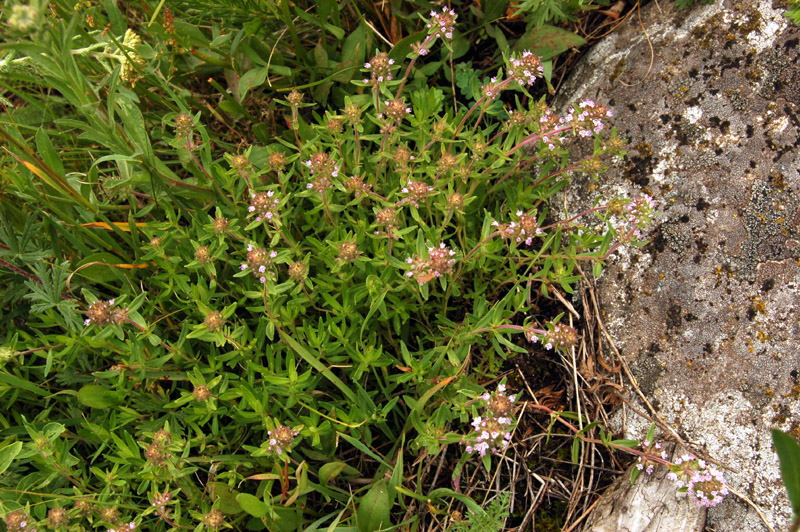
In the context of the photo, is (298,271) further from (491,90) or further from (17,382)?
(17,382)

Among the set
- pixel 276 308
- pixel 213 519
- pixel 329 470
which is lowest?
pixel 329 470

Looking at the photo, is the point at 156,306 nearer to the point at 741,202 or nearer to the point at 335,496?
the point at 335,496

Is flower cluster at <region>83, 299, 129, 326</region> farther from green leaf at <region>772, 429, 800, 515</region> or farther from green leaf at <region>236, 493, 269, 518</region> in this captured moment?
green leaf at <region>772, 429, 800, 515</region>

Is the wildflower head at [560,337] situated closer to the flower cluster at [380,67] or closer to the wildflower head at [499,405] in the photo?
the wildflower head at [499,405]

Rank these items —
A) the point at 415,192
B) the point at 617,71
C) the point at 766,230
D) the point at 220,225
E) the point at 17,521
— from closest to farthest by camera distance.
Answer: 1. the point at 17,521
2. the point at 415,192
3. the point at 220,225
4. the point at 766,230
5. the point at 617,71

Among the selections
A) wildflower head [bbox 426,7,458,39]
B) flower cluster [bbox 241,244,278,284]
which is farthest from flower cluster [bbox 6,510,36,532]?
wildflower head [bbox 426,7,458,39]

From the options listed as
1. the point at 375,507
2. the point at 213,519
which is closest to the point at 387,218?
the point at 375,507
